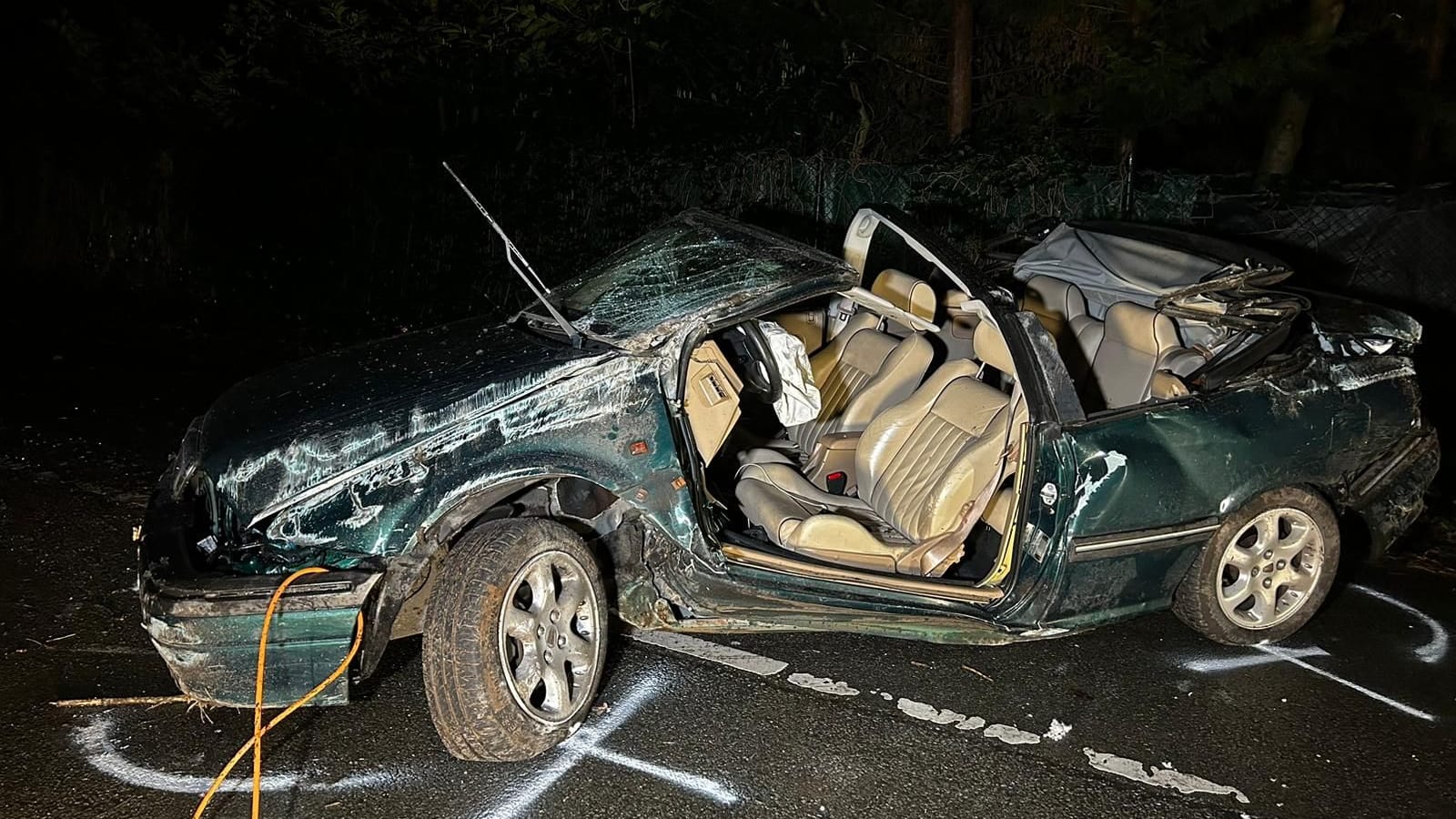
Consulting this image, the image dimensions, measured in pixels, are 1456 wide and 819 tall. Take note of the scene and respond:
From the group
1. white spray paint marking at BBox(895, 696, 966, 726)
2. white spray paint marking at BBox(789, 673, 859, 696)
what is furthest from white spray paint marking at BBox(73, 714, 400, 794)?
white spray paint marking at BBox(895, 696, 966, 726)

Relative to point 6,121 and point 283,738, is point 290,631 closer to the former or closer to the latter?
point 283,738

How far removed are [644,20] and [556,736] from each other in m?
11.0

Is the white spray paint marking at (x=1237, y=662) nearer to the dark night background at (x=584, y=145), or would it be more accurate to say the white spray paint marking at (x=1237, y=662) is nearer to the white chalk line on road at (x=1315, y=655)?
the white chalk line on road at (x=1315, y=655)

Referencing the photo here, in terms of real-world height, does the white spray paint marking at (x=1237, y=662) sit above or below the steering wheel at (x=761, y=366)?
below

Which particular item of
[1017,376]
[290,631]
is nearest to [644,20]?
[1017,376]

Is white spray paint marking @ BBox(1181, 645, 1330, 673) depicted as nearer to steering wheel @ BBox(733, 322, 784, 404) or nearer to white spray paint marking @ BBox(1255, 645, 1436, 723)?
white spray paint marking @ BBox(1255, 645, 1436, 723)

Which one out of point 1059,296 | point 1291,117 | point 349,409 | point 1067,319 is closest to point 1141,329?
point 1067,319

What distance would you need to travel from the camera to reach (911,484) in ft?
15.8

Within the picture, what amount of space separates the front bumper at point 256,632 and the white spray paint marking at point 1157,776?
2.43 meters

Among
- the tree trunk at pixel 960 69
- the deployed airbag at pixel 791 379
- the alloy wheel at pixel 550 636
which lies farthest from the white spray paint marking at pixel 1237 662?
the tree trunk at pixel 960 69

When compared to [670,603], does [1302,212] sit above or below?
above

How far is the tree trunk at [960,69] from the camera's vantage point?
10.5m

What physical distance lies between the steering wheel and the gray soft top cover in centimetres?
183

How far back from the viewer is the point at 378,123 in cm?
1539
